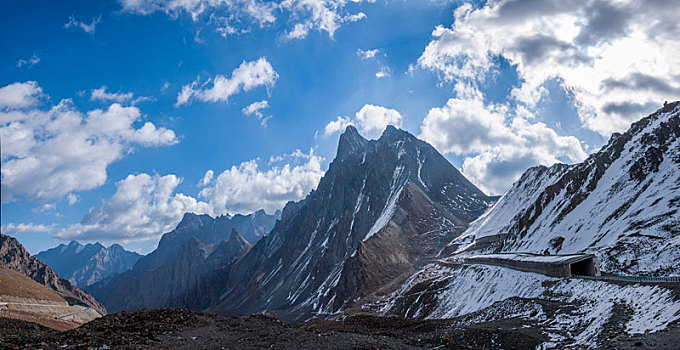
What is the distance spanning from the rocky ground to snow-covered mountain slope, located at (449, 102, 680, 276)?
24257 mm

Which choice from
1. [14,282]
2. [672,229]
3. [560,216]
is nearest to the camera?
[672,229]

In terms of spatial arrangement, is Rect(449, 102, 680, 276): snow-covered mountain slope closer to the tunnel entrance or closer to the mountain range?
the mountain range

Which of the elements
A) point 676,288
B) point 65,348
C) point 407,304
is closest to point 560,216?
point 407,304

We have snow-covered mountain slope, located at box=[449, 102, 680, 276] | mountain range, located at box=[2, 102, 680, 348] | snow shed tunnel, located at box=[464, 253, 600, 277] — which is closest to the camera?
mountain range, located at box=[2, 102, 680, 348]

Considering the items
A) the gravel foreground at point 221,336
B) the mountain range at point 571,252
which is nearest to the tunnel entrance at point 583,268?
the mountain range at point 571,252

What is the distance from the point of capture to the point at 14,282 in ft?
262

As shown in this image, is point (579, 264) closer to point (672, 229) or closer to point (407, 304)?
point (672, 229)

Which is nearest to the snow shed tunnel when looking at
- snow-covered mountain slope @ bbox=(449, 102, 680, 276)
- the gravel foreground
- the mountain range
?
the mountain range

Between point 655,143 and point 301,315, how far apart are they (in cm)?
12154

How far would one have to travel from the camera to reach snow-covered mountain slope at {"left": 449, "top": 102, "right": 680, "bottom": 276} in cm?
4750

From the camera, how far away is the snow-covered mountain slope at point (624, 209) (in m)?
47.5

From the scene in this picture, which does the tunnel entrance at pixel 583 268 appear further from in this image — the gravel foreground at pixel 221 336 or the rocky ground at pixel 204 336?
the rocky ground at pixel 204 336

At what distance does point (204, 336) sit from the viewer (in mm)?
24938

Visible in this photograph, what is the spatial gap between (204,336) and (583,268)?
132 ft
